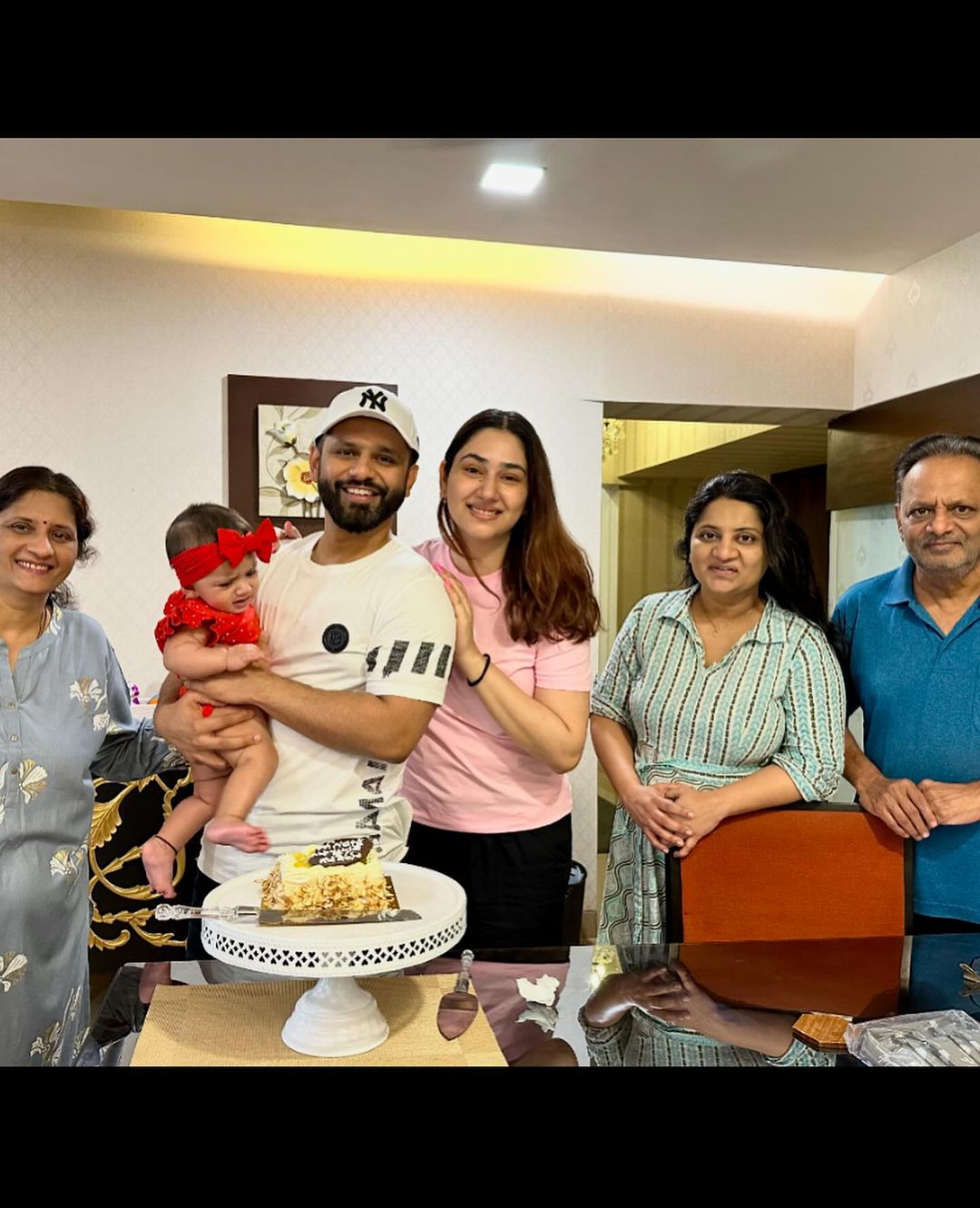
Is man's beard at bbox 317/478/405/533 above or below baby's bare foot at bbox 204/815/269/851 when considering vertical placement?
above

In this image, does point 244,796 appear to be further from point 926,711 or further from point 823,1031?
point 926,711

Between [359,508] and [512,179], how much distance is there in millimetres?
1893

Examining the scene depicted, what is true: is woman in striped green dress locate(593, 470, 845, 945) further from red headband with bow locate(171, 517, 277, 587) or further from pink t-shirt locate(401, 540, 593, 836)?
red headband with bow locate(171, 517, 277, 587)

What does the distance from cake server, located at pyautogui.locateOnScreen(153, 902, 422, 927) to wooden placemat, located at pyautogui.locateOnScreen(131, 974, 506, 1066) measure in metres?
0.17

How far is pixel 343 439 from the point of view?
176cm

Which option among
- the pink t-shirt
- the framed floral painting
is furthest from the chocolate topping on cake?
the framed floral painting

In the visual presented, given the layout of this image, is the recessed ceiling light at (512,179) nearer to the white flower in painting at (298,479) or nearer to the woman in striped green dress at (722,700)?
the white flower in painting at (298,479)

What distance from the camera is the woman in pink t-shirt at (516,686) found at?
2.00 metres

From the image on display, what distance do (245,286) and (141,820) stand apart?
2.11m

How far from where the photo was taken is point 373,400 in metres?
1.75

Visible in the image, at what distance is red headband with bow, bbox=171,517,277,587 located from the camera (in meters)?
1.75

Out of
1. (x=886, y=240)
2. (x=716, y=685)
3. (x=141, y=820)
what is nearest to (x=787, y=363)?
(x=886, y=240)
